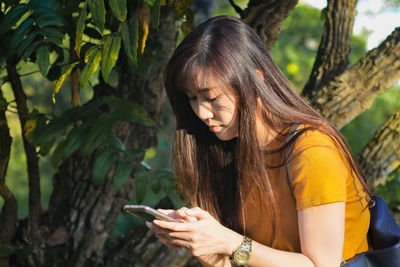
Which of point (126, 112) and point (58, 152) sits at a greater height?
point (126, 112)

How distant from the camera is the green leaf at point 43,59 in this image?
1808 millimetres

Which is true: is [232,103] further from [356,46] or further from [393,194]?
[356,46]

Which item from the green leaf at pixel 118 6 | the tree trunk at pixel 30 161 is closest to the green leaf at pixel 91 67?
the green leaf at pixel 118 6

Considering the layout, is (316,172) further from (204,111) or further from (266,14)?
(266,14)

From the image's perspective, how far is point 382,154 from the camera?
2.41 m

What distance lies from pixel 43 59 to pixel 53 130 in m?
0.40

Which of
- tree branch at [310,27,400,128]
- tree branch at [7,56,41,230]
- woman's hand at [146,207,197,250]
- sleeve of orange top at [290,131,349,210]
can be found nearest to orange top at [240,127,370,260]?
sleeve of orange top at [290,131,349,210]

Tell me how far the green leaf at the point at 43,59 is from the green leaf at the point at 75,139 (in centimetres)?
41

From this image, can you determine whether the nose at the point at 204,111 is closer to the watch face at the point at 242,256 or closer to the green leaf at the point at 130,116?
the watch face at the point at 242,256

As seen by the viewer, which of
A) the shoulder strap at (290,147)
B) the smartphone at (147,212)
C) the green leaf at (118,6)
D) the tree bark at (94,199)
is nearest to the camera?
the smartphone at (147,212)

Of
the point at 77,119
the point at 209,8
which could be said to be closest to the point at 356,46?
the point at 209,8

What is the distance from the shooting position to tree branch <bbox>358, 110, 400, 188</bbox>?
2.38 metres

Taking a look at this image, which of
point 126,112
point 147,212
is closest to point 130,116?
point 126,112

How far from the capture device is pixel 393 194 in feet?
8.29
